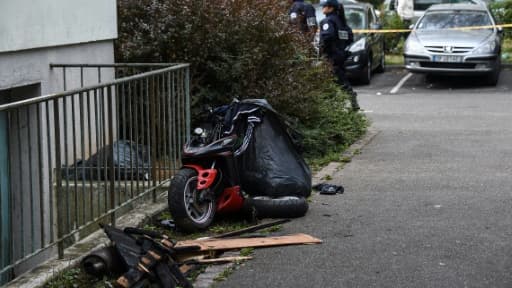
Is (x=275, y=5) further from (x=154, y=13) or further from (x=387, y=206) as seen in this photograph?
(x=387, y=206)

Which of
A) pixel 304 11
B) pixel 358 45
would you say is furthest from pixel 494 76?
pixel 304 11

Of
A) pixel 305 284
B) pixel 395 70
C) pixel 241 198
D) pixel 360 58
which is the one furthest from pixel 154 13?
pixel 395 70

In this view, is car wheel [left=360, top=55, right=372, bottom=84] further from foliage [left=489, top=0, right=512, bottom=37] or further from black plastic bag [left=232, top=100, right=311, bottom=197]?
black plastic bag [left=232, top=100, right=311, bottom=197]

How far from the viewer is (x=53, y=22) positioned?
29.6 feet

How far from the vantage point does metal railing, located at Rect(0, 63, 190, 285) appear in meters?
5.95

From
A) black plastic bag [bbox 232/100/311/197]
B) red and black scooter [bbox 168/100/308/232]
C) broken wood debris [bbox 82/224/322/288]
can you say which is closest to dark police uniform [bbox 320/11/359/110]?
black plastic bag [bbox 232/100/311/197]

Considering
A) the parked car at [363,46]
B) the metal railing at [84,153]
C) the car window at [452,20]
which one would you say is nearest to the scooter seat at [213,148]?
the metal railing at [84,153]

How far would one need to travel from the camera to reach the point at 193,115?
36.1ft

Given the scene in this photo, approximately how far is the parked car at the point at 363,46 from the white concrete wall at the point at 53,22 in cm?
1207

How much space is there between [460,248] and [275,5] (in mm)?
5609

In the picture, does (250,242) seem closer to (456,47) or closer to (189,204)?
(189,204)

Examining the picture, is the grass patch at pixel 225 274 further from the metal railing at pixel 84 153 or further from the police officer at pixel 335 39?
the police officer at pixel 335 39

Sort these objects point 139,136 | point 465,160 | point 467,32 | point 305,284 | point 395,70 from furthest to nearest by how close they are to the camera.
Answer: point 395,70
point 467,32
point 465,160
point 139,136
point 305,284

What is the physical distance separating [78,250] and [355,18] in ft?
57.8
